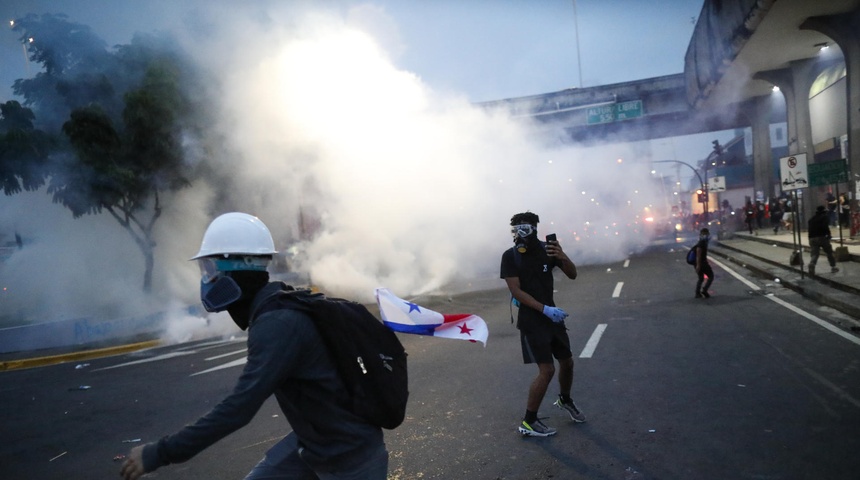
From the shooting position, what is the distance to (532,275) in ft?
15.8

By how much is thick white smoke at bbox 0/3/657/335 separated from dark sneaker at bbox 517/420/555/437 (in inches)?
445

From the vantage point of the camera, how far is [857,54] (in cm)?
1758

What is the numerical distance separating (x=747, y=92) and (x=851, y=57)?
11.9 metres

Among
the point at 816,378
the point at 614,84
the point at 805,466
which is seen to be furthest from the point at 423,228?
the point at 614,84

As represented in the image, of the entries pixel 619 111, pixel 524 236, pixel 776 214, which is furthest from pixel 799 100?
pixel 524 236

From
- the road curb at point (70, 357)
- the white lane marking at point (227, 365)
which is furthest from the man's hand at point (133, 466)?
the road curb at point (70, 357)

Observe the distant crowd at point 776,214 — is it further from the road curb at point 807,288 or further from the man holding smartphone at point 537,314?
the man holding smartphone at point 537,314

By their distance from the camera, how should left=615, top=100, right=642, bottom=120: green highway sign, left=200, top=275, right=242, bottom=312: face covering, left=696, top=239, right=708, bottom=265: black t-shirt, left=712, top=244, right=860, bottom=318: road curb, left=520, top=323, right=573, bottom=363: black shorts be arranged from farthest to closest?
left=615, top=100, right=642, bottom=120: green highway sign, left=696, top=239, right=708, bottom=265: black t-shirt, left=712, top=244, right=860, bottom=318: road curb, left=520, top=323, right=573, bottom=363: black shorts, left=200, top=275, right=242, bottom=312: face covering

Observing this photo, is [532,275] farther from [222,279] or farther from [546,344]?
[222,279]

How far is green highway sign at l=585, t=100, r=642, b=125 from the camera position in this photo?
31.5 m

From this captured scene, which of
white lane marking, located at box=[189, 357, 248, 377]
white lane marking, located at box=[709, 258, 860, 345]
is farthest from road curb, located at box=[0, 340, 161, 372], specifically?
white lane marking, located at box=[709, 258, 860, 345]

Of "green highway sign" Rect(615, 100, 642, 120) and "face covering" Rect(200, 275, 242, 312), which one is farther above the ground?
"green highway sign" Rect(615, 100, 642, 120)

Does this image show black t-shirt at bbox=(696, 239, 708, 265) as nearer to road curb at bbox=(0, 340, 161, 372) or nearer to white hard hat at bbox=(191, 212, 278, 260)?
white hard hat at bbox=(191, 212, 278, 260)

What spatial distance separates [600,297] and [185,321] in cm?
965
